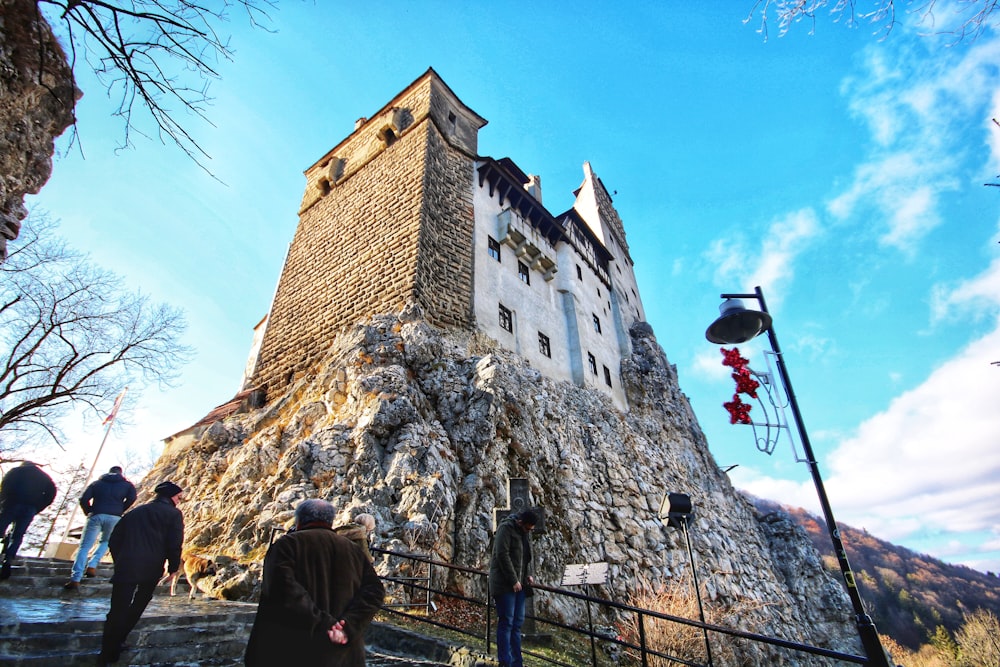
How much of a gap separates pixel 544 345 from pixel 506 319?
205cm

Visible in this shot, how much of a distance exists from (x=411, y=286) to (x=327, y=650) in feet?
39.2

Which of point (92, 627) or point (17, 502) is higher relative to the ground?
point (17, 502)

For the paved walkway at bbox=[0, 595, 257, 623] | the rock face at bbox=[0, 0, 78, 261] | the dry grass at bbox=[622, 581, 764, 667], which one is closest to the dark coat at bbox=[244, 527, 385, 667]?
the paved walkway at bbox=[0, 595, 257, 623]

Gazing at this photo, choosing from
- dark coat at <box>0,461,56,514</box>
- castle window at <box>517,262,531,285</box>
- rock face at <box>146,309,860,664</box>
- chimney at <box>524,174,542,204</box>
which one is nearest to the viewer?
dark coat at <box>0,461,56,514</box>

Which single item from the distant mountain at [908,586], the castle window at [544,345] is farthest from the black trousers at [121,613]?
the distant mountain at [908,586]

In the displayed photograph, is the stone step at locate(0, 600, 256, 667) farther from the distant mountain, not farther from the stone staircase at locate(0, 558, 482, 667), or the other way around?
the distant mountain

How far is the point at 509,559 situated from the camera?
4.92 metres

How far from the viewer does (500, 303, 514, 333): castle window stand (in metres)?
16.7

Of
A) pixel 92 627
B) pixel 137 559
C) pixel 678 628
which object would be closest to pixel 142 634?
pixel 92 627

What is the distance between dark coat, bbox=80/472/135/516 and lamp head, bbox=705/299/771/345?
7300mm

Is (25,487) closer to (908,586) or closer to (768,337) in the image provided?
(768,337)

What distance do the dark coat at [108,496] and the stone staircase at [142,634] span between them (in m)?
1.01

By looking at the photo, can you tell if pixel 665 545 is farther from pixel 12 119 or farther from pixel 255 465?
pixel 12 119

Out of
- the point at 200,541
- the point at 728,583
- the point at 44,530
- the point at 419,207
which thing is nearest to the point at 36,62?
the point at 200,541
